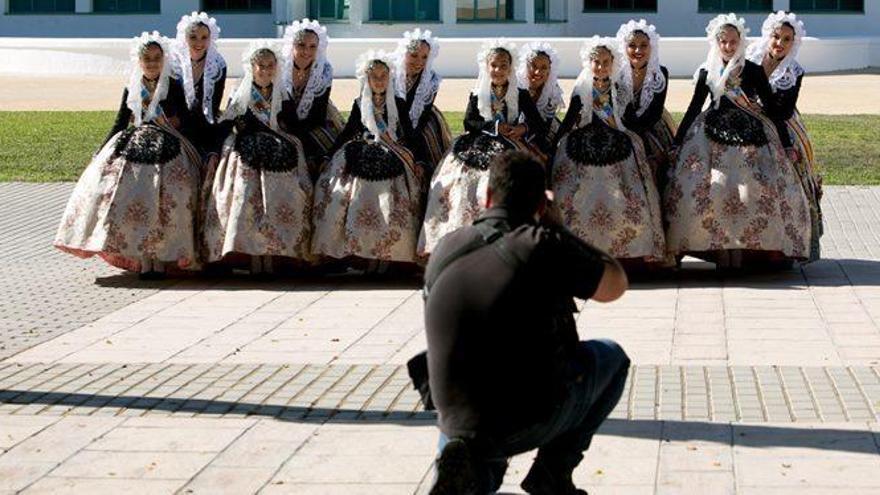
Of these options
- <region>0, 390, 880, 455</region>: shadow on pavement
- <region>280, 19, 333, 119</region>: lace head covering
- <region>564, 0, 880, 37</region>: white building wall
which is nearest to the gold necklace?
<region>280, 19, 333, 119</region>: lace head covering

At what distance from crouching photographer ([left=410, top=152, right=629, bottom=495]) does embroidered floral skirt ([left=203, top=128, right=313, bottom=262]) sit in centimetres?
617

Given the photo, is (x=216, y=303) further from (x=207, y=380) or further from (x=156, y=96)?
(x=207, y=380)

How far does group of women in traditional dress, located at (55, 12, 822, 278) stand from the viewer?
11977 mm

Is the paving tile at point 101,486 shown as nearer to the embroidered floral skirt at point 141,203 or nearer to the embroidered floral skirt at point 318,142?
the embroidered floral skirt at point 141,203

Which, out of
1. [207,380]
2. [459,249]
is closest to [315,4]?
[207,380]

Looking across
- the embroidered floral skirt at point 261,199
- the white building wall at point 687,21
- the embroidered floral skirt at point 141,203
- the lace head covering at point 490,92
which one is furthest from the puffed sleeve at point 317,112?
the white building wall at point 687,21

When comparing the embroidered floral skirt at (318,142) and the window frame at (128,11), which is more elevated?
the embroidered floral skirt at (318,142)

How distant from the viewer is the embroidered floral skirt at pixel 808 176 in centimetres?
1220

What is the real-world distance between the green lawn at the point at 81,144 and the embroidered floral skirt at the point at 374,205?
7806 millimetres

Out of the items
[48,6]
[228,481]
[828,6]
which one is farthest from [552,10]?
[228,481]

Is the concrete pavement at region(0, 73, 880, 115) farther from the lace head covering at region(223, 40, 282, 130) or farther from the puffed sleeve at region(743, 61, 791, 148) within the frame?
the puffed sleeve at region(743, 61, 791, 148)

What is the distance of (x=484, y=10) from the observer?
43.8 meters

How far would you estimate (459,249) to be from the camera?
5.96m

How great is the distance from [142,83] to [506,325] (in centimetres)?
693
